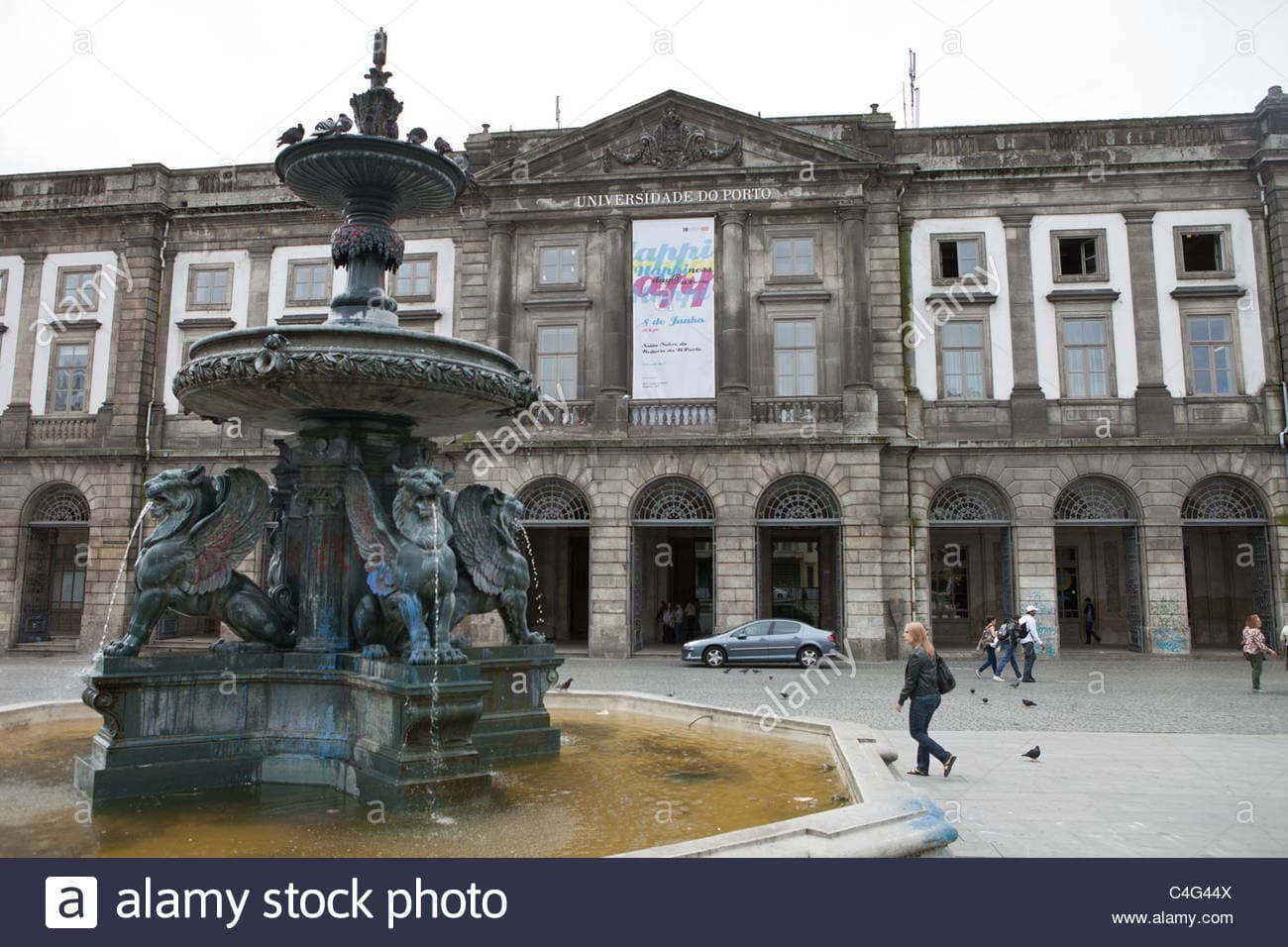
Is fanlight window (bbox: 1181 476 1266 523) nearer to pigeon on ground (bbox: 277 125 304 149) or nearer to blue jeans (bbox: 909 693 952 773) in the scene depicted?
blue jeans (bbox: 909 693 952 773)

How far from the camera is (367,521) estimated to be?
7457mm

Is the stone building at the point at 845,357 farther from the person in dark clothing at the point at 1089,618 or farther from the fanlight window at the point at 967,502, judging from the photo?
the person in dark clothing at the point at 1089,618

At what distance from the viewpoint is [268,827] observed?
19.2 ft

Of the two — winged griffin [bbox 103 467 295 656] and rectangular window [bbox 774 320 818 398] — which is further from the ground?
rectangular window [bbox 774 320 818 398]

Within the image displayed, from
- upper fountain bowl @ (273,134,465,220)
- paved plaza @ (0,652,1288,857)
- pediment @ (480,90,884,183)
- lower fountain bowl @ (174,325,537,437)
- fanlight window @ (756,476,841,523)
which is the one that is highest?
pediment @ (480,90,884,183)

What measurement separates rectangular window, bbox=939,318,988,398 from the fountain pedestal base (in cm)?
2133

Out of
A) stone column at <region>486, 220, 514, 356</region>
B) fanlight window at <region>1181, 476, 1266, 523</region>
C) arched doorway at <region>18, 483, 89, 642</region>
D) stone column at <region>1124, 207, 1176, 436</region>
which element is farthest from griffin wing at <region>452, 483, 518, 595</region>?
arched doorway at <region>18, 483, 89, 642</region>

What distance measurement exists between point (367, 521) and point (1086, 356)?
23114 millimetres

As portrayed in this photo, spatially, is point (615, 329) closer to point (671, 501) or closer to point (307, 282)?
point (671, 501)

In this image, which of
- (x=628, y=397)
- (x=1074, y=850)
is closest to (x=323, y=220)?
(x=628, y=397)

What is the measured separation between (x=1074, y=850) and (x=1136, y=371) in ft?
73.6

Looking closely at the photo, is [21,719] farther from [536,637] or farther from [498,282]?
[498,282]

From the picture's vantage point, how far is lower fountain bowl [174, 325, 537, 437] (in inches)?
266

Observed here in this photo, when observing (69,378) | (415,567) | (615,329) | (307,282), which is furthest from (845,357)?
(69,378)
